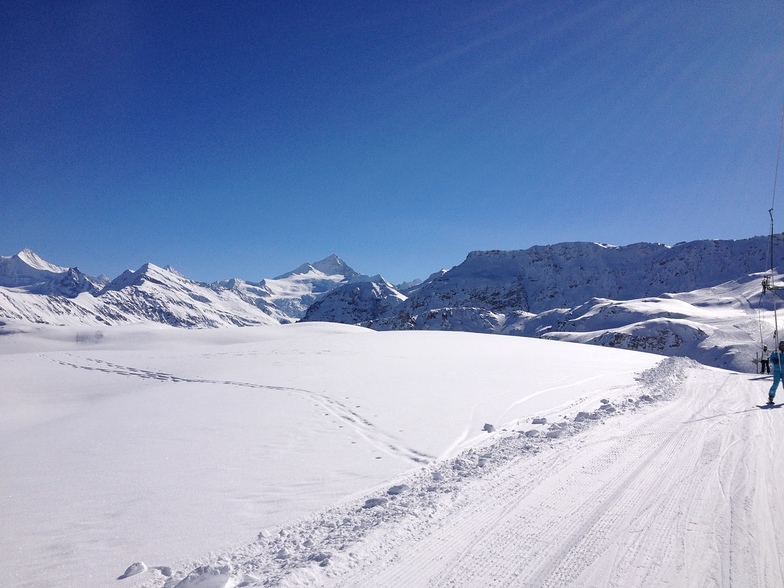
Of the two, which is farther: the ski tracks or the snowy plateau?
the snowy plateau

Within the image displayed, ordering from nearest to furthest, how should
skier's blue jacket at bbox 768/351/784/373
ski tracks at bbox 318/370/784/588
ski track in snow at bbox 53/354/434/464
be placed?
ski tracks at bbox 318/370/784/588, ski track in snow at bbox 53/354/434/464, skier's blue jacket at bbox 768/351/784/373

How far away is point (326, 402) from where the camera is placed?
38.2 feet

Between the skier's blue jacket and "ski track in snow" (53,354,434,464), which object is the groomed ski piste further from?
the skier's blue jacket

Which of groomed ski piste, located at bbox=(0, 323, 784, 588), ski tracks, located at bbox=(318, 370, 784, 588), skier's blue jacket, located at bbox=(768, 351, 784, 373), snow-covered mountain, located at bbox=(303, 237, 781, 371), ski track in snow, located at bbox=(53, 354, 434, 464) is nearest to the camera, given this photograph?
ski tracks, located at bbox=(318, 370, 784, 588)

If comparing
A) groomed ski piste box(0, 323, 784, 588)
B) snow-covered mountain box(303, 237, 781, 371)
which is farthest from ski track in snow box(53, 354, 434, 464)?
snow-covered mountain box(303, 237, 781, 371)

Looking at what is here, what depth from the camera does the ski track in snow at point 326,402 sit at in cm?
772

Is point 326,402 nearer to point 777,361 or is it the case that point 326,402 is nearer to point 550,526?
point 550,526

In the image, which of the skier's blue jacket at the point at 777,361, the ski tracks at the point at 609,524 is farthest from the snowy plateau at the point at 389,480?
the skier's blue jacket at the point at 777,361

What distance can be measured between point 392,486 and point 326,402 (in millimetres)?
6021

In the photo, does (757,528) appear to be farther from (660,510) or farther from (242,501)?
(242,501)

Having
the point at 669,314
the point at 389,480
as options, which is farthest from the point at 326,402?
the point at 669,314

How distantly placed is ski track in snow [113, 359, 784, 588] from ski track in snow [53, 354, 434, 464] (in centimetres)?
106

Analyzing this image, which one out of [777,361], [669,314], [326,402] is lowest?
[326,402]

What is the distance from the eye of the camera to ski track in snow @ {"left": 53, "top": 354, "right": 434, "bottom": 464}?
25.3 feet
